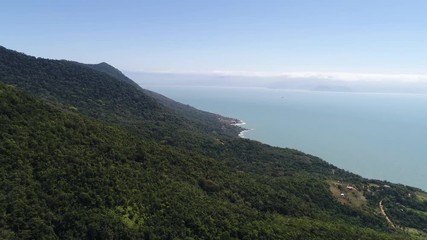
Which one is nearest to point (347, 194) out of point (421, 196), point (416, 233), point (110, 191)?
point (416, 233)

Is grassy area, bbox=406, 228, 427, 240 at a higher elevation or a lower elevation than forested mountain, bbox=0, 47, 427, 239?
lower

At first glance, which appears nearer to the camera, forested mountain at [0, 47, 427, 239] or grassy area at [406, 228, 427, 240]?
forested mountain at [0, 47, 427, 239]

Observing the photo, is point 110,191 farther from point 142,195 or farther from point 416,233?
point 416,233

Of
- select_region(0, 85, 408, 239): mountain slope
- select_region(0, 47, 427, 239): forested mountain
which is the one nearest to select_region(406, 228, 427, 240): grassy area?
select_region(0, 47, 427, 239): forested mountain

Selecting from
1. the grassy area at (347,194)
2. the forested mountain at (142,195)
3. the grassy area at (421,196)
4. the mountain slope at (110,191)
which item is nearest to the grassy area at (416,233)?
the forested mountain at (142,195)

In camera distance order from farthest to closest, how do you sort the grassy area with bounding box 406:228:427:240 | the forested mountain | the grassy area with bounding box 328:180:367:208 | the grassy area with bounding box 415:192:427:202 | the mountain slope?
the grassy area with bounding box 415:192:427:202
the grassy area with bounding box 328:180:367:208
the grassy area with bounding box 406:228:427:240
the forested mountain
the mountain slope

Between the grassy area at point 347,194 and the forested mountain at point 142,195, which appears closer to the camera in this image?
the forested mountain at point 142,195

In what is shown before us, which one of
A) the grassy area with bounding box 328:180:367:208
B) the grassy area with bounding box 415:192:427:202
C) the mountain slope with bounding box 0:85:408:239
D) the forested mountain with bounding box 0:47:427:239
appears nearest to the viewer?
the mountain slope with bounding box 0:85:408:239

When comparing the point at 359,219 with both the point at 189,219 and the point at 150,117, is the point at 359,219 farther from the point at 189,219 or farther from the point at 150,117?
the point at 150,117

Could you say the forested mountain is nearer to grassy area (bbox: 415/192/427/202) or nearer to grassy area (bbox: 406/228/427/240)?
grassy area (bbox: 406/228/427/240)

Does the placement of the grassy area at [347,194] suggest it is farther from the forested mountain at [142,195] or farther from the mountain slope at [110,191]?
the mountain slope at [110,191]

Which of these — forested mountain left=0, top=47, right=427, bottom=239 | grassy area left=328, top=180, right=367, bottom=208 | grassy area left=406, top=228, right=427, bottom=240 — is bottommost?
grassy area left=406, top=228, right=427, bottom=240

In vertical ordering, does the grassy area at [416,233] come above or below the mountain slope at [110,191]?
below
